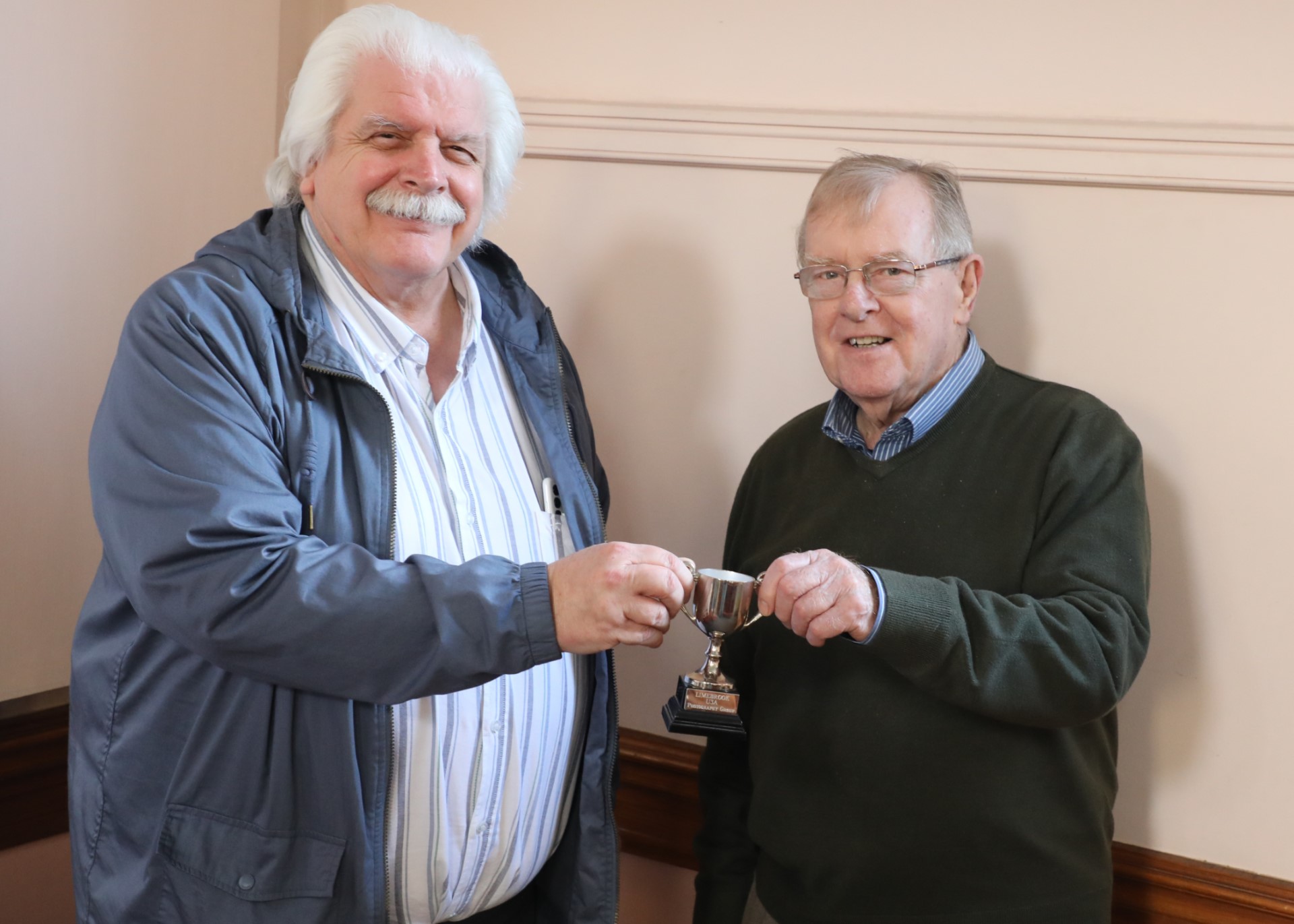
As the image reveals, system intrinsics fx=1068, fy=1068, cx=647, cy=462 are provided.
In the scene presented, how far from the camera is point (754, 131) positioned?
86.5 inches

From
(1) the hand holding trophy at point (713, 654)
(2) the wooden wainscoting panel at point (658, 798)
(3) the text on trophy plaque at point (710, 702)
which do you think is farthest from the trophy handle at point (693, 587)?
(2) the wooden wainscoting panel at point (658, 798)

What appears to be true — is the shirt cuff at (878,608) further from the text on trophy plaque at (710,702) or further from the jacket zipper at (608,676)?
the jacket zipper at (608,676)

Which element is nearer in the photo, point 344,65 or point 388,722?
point 388,722

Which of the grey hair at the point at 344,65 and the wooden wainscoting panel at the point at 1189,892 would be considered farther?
the wooden wainscoting panel at the point at 1189,892

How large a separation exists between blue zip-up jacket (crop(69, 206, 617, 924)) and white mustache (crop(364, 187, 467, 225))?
0.16m

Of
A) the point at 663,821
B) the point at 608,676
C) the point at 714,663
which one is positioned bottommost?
the point at 663,821

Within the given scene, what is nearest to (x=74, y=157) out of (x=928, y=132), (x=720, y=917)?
(x=928, y=132)

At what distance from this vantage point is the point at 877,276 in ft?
5.82

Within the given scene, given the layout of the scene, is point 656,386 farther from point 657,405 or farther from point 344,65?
point 344,65

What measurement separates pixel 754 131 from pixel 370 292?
895 millimetres

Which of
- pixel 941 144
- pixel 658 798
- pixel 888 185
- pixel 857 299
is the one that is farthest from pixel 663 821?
pixel 941 144

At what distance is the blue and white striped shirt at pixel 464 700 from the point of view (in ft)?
5.16

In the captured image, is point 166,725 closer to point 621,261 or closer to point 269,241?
point 269,241

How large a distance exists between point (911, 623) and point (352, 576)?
2.48 feet
